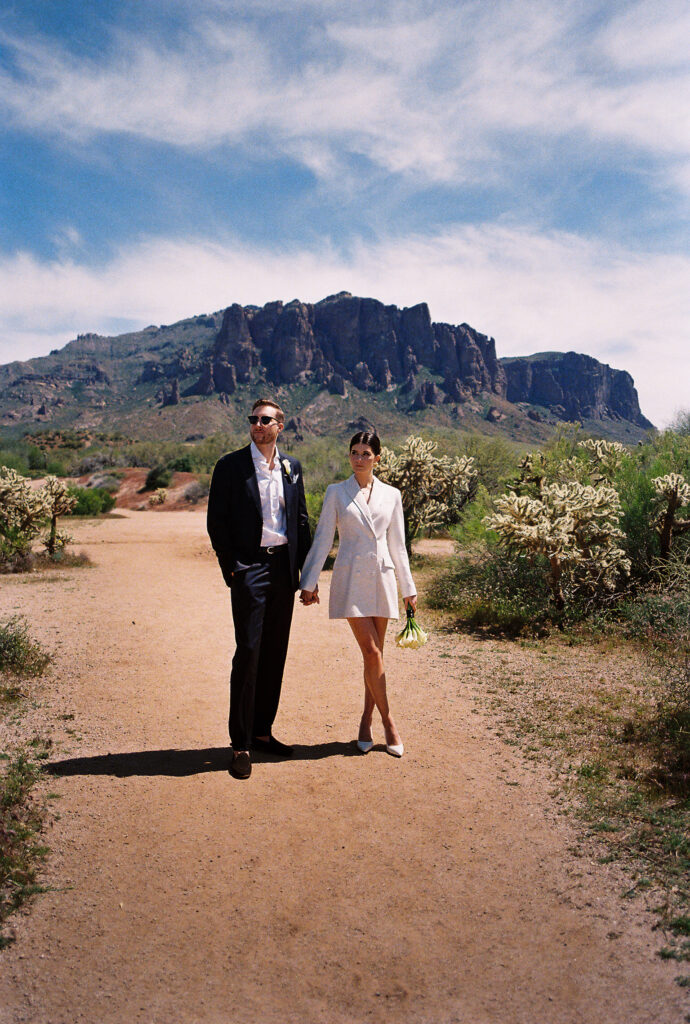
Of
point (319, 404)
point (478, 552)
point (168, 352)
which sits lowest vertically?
point (478, 552)

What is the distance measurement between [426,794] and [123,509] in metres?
26.4

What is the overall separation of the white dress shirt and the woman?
0.79 ft

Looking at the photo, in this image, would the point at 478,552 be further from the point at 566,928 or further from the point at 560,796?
the point at 566,928

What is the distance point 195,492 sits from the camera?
96.6 feet

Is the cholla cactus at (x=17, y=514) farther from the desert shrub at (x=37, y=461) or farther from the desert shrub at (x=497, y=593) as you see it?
the desert shrub at (x=37, y=461)

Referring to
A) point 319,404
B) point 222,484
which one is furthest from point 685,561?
point 319,404

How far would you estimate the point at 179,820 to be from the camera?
12.0ft

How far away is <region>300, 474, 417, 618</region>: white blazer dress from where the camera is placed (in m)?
4.29

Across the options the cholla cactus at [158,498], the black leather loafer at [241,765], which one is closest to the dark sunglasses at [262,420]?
the black leather loafer at [241,765]

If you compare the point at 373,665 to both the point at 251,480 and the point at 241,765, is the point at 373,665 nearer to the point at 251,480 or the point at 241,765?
the point at 241,765

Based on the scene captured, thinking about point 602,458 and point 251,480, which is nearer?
point 251,480

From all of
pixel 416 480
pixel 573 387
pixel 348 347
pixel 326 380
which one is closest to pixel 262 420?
pixel 416 480

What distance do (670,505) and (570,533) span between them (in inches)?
49.0

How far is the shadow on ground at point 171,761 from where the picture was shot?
421 centimetres
